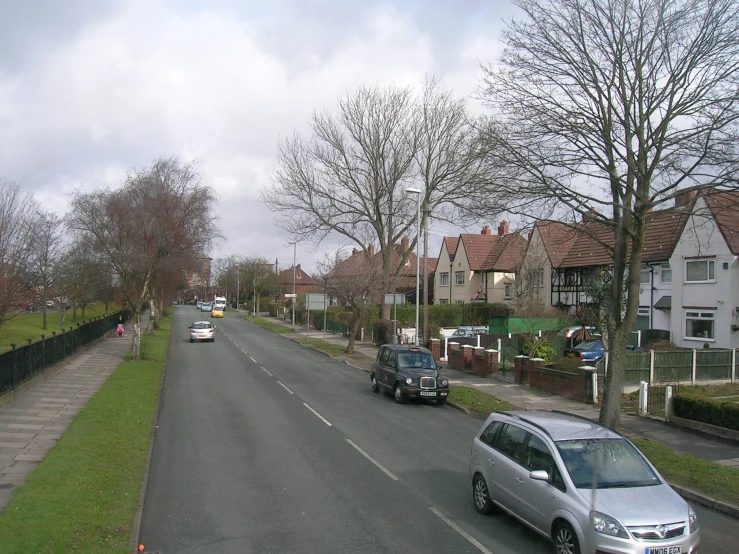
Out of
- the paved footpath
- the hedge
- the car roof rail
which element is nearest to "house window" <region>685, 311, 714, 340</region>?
the hedge

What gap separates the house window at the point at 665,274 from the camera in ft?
109

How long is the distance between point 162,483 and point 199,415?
20.9 ft

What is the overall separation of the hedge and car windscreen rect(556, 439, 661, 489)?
8.54 m

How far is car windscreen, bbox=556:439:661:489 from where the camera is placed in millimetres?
7047

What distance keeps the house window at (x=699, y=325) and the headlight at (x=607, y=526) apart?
27464 millimetres

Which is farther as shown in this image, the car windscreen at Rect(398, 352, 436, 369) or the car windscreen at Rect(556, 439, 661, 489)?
the car windscreen at Rect(398, 352, 436, 369)

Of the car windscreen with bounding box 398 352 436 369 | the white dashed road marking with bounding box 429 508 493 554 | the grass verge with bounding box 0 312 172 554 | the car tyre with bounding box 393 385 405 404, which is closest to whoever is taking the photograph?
the grass verge with bounding box 0 312 172 554

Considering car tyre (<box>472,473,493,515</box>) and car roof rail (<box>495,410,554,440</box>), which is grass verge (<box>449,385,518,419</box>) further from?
car roof rail (<box>495,410,554,440</box>)

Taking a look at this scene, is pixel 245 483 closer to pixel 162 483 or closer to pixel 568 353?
pixel 162 483

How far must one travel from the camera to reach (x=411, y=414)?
17.4 metres


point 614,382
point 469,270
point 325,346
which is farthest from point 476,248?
point 614,382

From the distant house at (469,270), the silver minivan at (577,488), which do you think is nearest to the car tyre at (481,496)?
the silver minivan at (577,488)

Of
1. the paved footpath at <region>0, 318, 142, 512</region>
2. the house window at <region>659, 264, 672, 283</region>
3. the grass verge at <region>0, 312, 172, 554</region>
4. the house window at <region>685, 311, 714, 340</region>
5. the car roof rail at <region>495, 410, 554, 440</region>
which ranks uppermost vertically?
the house window at <region>659, 264, 672, 283</region>

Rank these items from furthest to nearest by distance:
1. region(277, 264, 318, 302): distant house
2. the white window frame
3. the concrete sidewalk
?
region(277, 264, 318, 302): distant house
the white window frame
the concrete sidewalk
